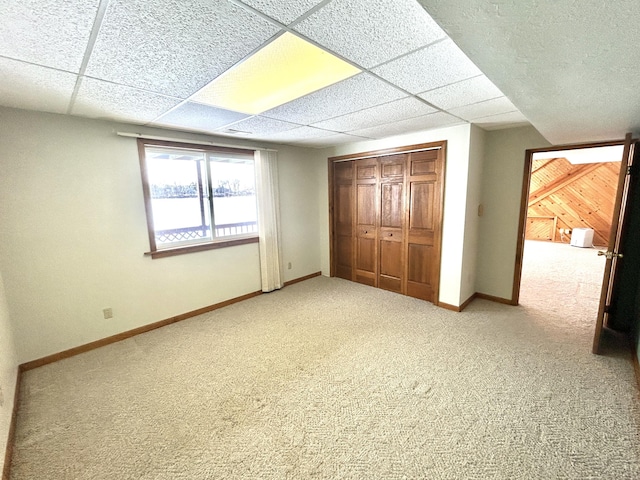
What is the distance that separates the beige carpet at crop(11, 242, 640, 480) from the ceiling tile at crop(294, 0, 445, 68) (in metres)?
2.19

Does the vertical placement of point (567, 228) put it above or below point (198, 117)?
below

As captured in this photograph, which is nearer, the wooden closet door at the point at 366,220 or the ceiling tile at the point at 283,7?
the ceiling tile at the point at 283,7

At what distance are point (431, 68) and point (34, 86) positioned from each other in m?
→ 2.54

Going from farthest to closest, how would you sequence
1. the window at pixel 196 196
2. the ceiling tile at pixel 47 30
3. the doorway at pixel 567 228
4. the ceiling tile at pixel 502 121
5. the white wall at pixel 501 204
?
1. the doorway at pixel 567 228
2. the white wall at pixel 501 204
3. the window at pixel 196 196
4. the ceiling tile at pixel 502 121
5. the ceiling tile at pixel 47 30

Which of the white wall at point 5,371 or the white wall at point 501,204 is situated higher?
the white wall at point 501,204

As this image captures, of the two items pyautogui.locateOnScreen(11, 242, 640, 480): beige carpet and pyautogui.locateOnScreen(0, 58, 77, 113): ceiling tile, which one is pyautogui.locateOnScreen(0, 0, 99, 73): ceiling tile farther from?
pyautogui.locateOnScreen(11, 242, 640, 480): beige carpet

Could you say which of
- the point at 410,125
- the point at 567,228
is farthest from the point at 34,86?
the point at 567,228

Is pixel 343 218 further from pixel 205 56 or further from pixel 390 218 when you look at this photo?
pixel 205 56

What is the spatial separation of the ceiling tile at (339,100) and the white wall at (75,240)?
1.42 m

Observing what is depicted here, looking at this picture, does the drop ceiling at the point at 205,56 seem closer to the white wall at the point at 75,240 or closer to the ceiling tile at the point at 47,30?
the ceiling tile at the point at 47,30

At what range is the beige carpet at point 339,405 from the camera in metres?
1.49

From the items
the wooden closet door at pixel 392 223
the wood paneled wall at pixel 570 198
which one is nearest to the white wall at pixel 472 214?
the wooden closet door at pixel 392 223

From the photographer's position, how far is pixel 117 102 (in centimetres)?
211

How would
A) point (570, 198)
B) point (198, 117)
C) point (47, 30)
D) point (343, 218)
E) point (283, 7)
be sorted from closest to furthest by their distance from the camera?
point (283, 7) < point (47, 30) < point (198, 117) < point (343, 218) < point (570, 198)
